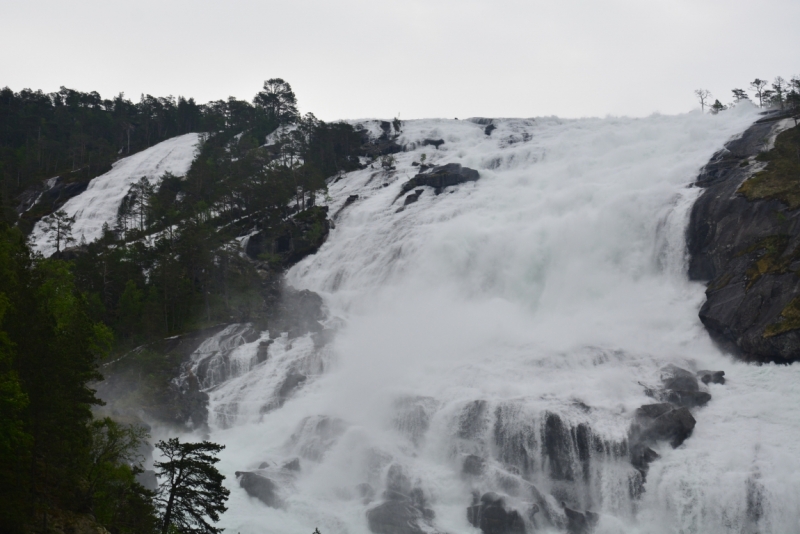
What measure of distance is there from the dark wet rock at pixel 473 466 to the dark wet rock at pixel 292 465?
9.50m

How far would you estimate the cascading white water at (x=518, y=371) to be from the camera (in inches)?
1224

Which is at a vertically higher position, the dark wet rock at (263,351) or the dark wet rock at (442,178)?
the dark wet rock at (442,178)

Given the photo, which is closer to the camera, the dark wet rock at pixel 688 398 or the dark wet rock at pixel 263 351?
the dark wet rock at pixel 688 398

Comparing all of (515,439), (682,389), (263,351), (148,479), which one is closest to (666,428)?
(682,389)

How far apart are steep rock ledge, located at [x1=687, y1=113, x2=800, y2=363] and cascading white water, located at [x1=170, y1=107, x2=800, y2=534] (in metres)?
1.27

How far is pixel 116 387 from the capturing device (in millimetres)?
44344

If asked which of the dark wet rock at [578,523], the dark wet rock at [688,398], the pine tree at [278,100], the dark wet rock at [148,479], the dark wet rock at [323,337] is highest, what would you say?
the pine tree at [278,100]

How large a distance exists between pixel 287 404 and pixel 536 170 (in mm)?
44251

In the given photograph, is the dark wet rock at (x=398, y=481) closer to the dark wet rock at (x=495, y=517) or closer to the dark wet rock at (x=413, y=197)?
the dark wet rock at (x=495, y=517)

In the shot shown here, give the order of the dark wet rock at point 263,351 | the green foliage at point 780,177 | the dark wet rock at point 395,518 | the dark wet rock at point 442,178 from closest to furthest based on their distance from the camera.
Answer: the dark wet rock at point 395,518 < the green foliage at point 780,177 < the dark wet rock at point 263,351 < the dark wet rock at point 442,178

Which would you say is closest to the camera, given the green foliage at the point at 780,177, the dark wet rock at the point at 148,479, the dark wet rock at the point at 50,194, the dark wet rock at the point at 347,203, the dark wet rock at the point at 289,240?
the dark wet rock at the point at 148,479

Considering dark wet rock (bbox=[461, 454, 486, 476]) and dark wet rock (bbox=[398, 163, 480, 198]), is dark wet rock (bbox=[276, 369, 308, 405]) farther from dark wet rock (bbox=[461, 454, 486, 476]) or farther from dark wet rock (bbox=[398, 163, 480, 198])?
dark wet rock (bbox=[398, 163, 480, 198])

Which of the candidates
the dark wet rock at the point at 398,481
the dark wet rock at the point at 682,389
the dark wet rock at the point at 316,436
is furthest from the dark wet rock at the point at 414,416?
the dark wet rock at the point at 682,389

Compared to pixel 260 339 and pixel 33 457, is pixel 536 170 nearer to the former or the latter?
pixel 260 339
